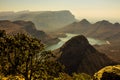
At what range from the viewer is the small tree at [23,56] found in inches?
1507

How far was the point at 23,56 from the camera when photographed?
3944cm

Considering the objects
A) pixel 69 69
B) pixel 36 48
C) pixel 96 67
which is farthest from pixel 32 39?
pixel 96 67

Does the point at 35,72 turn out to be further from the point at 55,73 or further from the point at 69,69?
the point at 69,69

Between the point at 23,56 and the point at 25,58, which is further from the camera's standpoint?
the point at 25,58

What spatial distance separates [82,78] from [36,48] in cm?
1326

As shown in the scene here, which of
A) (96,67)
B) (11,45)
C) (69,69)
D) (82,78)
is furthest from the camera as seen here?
(96,67)

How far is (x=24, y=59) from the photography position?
130ft

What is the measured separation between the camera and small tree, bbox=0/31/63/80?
38.3 metres

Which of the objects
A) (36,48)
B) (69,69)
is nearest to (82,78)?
(36,48)

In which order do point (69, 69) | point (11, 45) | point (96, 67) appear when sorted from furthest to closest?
point (96, 67) < point (69, 69) < point (11, 45)

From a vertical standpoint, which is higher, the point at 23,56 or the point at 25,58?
the point at 23,56

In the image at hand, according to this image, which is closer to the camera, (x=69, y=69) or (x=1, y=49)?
(x=1, y=49)

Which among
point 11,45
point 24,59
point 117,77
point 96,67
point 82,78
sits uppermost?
point 11,45

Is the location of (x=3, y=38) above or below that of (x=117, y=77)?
above
